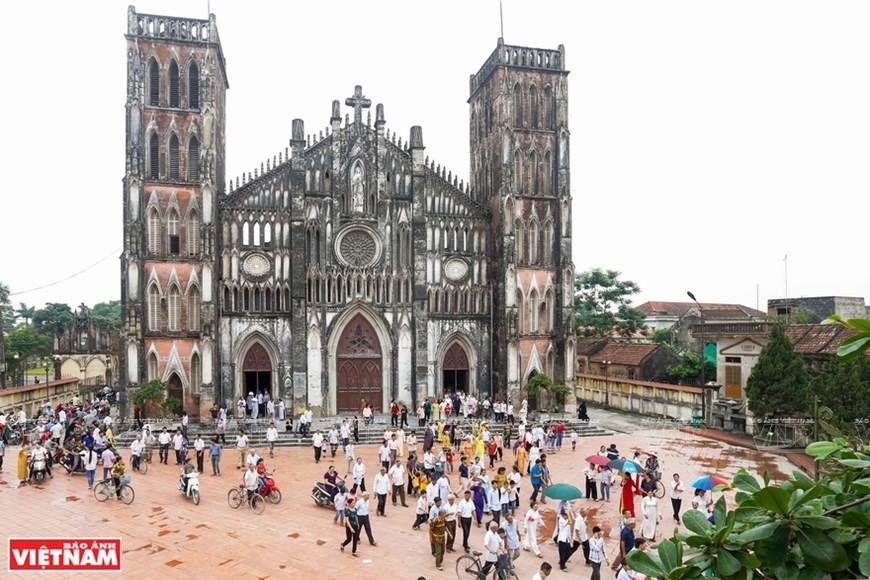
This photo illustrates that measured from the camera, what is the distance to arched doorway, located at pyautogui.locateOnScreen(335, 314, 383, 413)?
112ft

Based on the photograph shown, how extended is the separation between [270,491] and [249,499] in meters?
0.71

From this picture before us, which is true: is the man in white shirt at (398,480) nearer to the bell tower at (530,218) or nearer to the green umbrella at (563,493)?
the green umbrella at (563,493)

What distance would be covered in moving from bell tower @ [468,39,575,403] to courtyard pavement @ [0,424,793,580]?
1261cm

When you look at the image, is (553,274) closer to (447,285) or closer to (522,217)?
(522,217)

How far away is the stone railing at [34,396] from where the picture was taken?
108 feet

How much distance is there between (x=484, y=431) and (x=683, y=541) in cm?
2075

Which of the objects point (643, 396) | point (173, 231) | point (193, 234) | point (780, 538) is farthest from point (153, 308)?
point (780, 538)

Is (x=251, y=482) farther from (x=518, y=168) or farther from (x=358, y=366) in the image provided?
(x=518, y=168)

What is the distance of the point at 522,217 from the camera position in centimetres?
3516

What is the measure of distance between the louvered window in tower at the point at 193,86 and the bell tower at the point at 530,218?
15836mm

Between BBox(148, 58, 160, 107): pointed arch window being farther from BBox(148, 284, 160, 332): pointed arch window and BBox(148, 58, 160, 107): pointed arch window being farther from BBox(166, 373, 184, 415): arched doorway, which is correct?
BBox(166, 373, 184, 415): arched doorway

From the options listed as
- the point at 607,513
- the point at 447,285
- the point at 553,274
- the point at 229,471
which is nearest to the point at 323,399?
the point at 447,285

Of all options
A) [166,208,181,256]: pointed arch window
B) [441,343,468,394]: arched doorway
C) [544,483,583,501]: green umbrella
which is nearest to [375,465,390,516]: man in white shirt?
[544,483,583,501]: green umbrella

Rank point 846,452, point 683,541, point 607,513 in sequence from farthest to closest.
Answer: point 607,513 → point 846,452 → point 683,541
